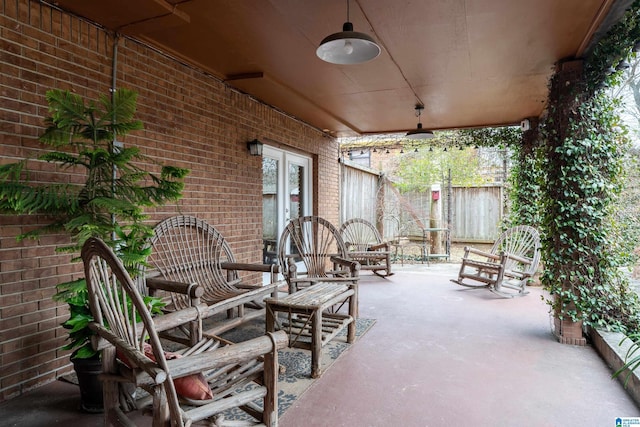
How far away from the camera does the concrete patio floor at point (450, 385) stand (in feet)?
6.76

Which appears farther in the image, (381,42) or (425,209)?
(425,209)

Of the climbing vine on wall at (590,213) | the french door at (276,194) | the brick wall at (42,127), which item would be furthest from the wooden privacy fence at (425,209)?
the climbing vine on wall at (590,213)

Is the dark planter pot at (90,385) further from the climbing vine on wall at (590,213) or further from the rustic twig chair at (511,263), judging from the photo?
the rustic twig chair at (511,263)

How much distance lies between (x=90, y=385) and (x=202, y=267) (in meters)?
1.42

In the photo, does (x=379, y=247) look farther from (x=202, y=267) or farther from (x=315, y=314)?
(x=315, y=314)

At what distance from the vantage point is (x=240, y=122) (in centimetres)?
439

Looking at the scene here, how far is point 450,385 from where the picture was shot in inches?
95.8

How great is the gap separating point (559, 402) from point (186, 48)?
12.1ft

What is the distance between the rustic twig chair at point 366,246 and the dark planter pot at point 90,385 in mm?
4162

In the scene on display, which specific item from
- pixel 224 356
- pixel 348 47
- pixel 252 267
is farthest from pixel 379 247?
pixel 224 356

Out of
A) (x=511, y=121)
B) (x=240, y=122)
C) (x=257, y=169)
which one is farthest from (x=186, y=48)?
(x=511, y=121)

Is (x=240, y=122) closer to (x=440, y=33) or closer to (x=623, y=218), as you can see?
(x=440, y=33)

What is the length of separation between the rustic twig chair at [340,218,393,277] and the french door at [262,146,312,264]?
112cm

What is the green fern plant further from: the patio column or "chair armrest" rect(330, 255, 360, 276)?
the patio column
